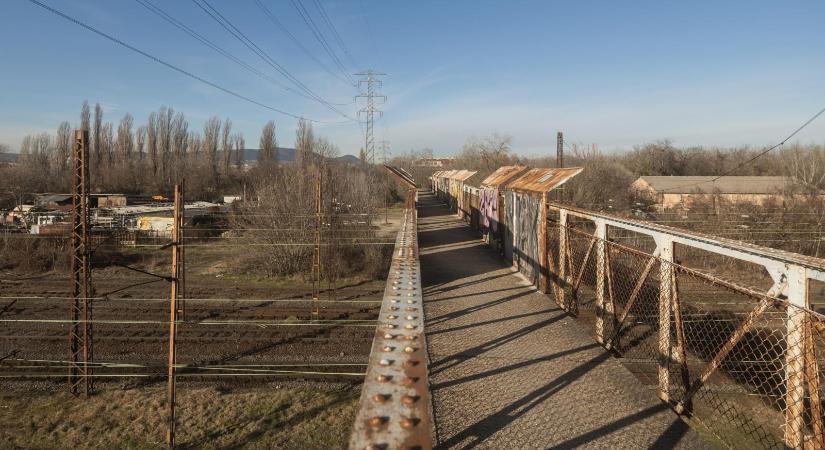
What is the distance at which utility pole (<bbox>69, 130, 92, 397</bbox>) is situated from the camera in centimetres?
829

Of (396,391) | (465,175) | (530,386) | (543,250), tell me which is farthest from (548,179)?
(465,175)

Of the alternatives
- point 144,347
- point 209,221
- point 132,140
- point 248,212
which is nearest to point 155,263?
point 248,212

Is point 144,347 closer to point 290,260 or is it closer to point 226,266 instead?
point 290,260

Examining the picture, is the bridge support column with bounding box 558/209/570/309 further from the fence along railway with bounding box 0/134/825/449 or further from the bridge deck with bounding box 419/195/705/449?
the bridge deck with bounding box 419/195/705/449

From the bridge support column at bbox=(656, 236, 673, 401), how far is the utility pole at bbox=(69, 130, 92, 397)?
8.68m

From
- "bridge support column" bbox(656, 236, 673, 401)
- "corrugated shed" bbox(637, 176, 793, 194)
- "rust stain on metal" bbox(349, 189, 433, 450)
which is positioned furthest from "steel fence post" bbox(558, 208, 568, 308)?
"corrugated shed" bbox(637, 176, 793, 194)

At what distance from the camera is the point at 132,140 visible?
5766cm

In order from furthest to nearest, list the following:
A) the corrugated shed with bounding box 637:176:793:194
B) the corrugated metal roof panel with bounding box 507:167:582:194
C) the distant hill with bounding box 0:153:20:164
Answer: the distant hill with bounding box 0:153:20:164 < the corrugated shed with bounding box 637:176:793:194 < the corrugated metal roof panel with bounding box 507:167:582:194

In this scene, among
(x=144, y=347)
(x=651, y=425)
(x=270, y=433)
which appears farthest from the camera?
(x=144, y=347)

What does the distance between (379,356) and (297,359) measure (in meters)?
8.68

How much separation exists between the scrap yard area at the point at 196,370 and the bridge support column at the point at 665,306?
444 cm

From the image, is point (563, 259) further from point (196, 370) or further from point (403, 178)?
point (403, 178)

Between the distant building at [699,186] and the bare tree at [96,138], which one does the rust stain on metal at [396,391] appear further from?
the bare tree at [96,138]

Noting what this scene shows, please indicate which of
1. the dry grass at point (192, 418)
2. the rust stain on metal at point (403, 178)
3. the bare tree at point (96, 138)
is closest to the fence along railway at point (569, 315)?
the dry grass at point (192, 418)
